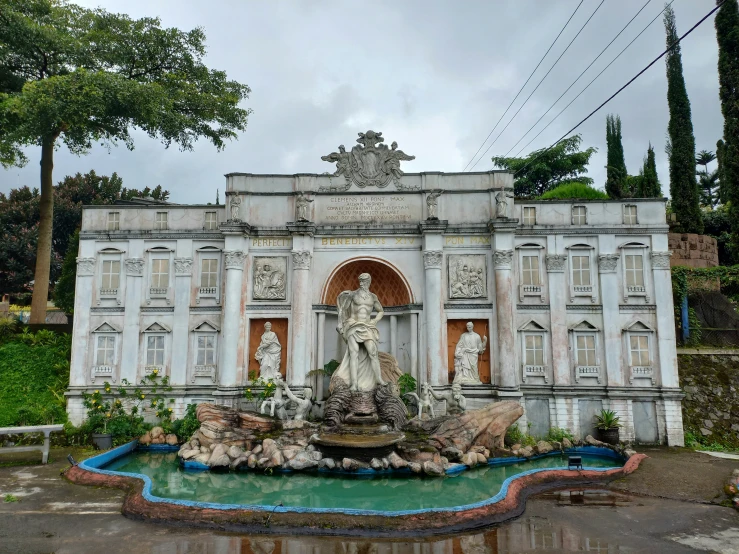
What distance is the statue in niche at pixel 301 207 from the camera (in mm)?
18281

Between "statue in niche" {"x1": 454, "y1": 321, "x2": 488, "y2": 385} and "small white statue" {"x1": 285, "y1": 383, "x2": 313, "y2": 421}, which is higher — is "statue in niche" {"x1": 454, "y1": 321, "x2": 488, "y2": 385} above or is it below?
above

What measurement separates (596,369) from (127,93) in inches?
877

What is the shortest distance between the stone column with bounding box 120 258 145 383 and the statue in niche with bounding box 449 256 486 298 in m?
11.9

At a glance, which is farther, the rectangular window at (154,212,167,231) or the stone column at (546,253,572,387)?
the rectangular window at (154,212,167,231)

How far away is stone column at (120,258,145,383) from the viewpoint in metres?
18.1

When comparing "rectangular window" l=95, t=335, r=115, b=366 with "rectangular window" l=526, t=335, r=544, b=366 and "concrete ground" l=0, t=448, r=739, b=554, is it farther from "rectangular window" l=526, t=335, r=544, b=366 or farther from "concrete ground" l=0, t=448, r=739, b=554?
"rectangular window" l=526, t=335, r=544, b=366

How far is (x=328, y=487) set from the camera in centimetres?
1183

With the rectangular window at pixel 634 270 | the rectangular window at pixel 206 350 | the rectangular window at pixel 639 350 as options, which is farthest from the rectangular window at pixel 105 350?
the rectangular window at pixel 634 270

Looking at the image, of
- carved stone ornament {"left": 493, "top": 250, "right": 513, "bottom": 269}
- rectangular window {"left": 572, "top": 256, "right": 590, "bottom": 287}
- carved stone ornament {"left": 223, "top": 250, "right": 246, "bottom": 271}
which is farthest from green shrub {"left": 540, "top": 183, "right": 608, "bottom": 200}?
carved stone ornament {"left": 223, "top": 250, "right": 246, "bottom": 271}

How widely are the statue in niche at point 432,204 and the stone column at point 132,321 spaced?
11213 millimetres

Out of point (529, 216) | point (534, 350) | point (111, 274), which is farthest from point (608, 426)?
point (111, 274)

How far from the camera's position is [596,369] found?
687 inches

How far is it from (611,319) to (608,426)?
3778mm

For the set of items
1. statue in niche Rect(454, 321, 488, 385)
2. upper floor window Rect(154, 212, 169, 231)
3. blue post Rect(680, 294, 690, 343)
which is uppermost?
upper floor window Rect(154, 212, 169, 231)
